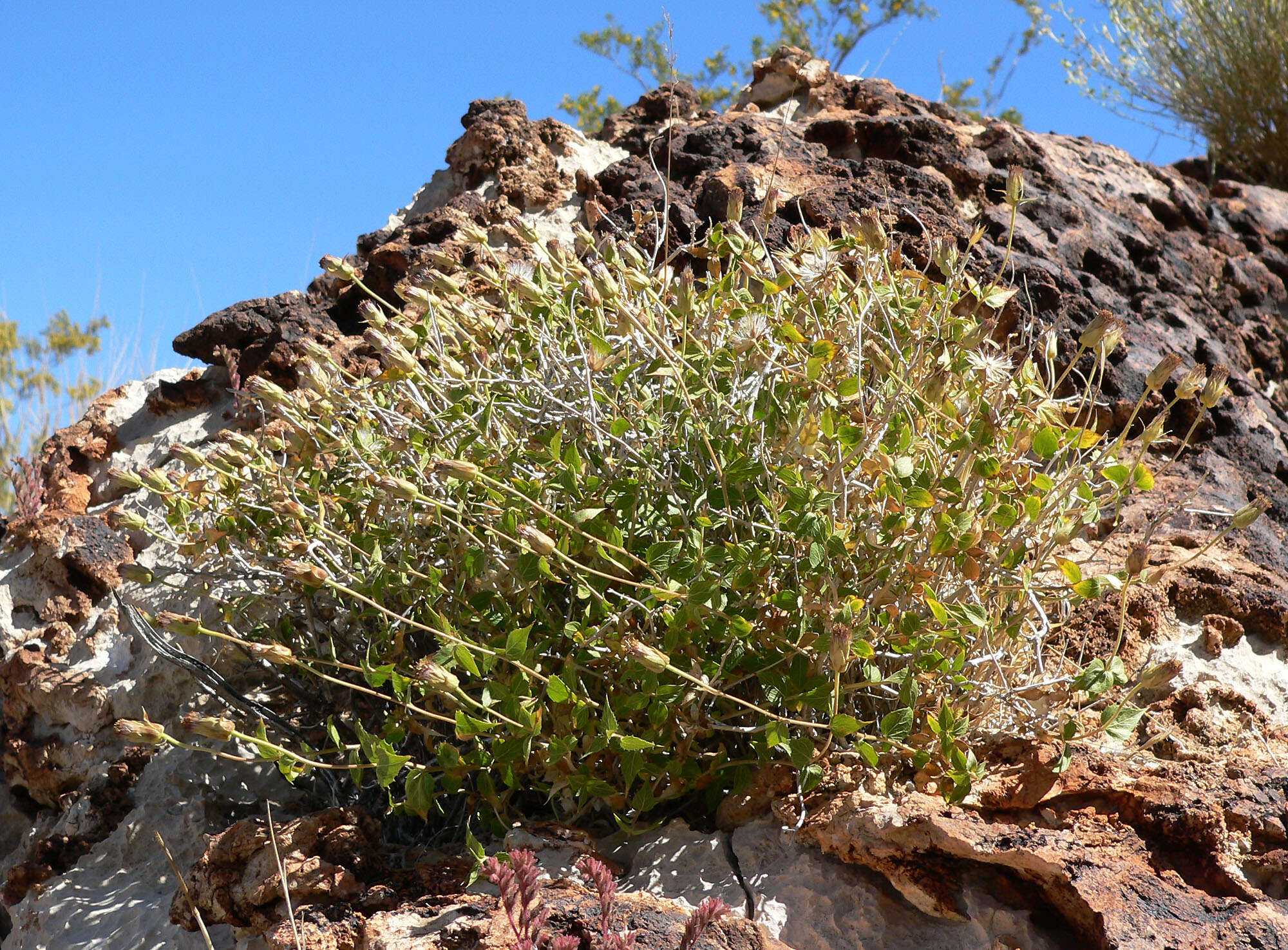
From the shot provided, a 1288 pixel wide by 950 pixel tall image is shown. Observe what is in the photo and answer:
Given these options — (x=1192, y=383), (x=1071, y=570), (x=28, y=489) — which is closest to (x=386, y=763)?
(x=1071, y=570)

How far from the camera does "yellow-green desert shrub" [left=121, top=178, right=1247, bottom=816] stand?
71.6 inches

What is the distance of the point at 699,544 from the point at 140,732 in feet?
3.38

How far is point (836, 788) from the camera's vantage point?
6.44 ft

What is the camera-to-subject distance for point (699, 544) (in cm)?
183

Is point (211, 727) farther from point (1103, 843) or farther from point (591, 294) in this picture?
point (1103, 843)

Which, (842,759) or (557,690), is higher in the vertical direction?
(842,759)

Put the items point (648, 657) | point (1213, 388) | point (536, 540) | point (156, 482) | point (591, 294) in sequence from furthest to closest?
point (156, 482)
point (591, 294)
point (1213, 388)
point (536, 540)
point (648, 657)

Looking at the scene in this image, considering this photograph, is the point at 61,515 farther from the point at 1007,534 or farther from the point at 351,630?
the point at 1007,534

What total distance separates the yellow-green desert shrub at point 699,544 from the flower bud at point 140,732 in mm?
72

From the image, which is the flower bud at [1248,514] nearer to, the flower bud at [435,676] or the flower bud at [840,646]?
the flower bud at [840,646]

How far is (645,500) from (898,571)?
510 mm

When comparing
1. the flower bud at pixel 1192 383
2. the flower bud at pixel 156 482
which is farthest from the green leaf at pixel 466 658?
the flower bud at pixel 1192 383

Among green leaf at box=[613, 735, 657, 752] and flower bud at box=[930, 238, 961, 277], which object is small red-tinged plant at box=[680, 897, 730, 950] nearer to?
green leaf at box=[613, 735, 657, 752]

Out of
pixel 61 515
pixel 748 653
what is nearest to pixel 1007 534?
pixel 748 653
